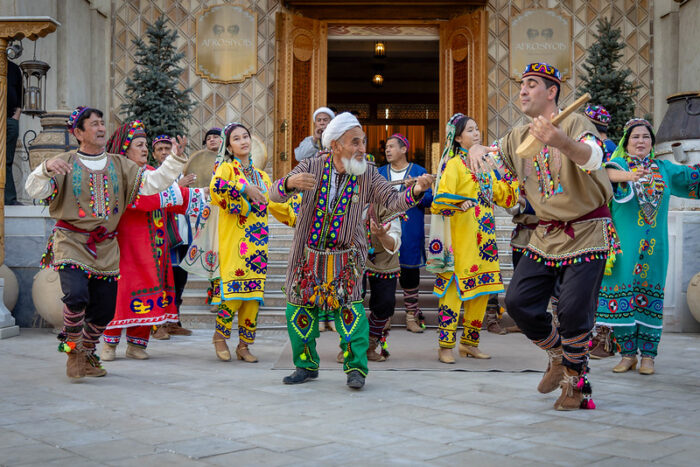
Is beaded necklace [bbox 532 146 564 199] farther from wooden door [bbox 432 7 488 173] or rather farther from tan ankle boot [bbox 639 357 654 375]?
wooden door [bbox 432 7 488 173]

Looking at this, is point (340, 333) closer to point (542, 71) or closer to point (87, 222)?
point (87, 222)

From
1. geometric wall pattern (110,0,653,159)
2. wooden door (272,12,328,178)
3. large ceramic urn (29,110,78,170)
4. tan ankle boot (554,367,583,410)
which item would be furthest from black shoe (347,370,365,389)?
geometric wall pattern (110,0,653,159)

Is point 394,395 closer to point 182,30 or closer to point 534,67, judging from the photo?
point 534,67

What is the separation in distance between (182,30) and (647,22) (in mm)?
7331

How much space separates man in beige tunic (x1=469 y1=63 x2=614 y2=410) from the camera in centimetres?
393

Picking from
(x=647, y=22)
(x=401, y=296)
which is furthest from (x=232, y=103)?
(x=647, y=22)

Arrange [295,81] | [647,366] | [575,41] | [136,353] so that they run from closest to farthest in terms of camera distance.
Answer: [647,366] < [136,353] < [295,81] < [575,41]

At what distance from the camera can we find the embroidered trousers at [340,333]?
15.3ft

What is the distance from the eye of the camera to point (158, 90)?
36.3ft

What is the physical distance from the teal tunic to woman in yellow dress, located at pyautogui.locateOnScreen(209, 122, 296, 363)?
2.45 metres

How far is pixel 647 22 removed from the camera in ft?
40.7

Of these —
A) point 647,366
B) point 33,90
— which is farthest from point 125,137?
point 33,90

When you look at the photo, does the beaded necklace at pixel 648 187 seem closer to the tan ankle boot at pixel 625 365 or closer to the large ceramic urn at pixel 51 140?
the tan ankle boot at pixel 625 365

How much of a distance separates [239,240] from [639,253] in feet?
9.17
